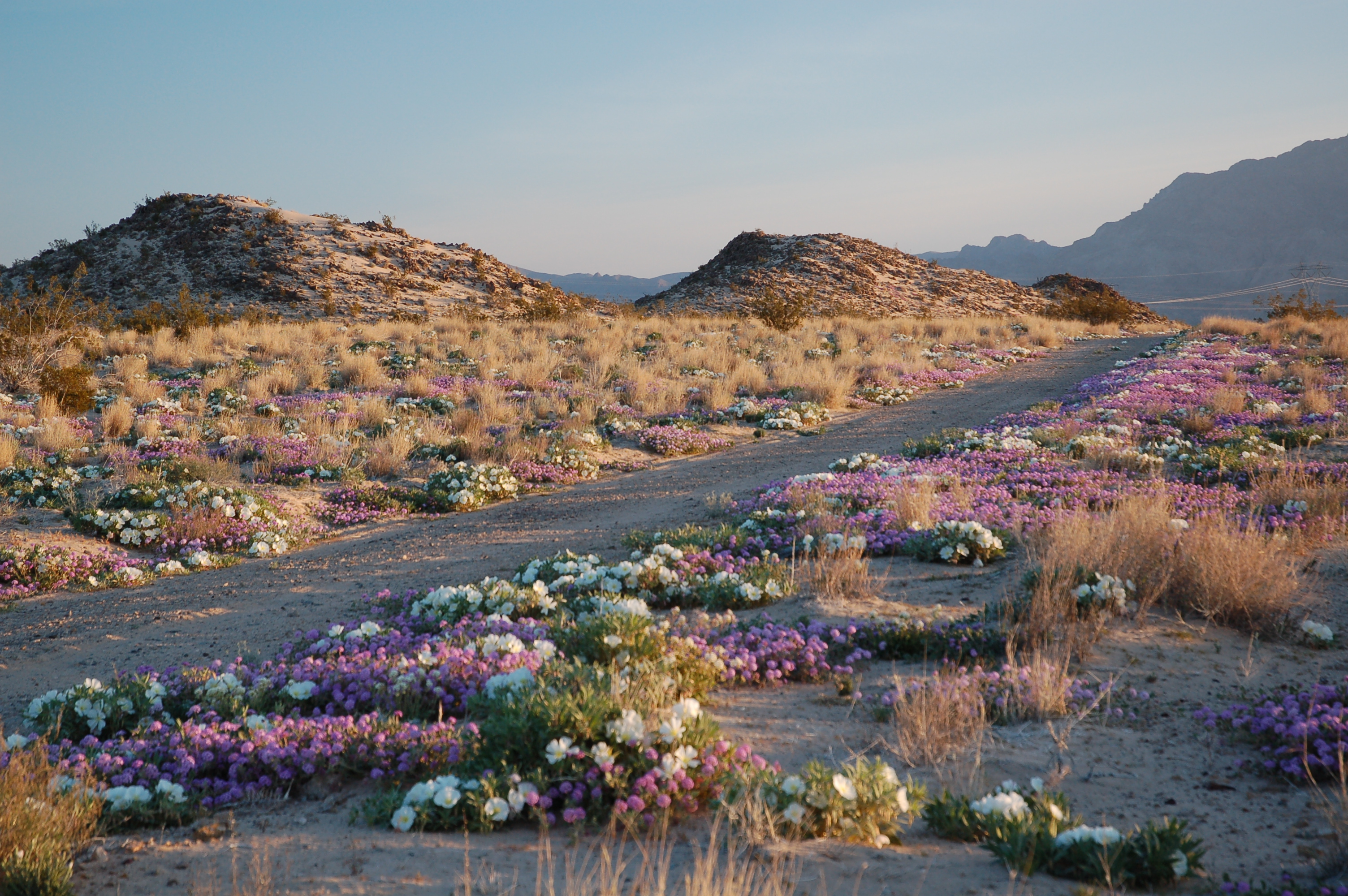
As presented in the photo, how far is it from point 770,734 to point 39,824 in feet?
9.94

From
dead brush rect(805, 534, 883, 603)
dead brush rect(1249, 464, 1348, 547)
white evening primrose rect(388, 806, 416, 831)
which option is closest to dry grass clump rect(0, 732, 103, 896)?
white evening primrose rect(388, 806, 416, 831)

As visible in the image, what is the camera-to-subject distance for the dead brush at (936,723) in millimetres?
3605

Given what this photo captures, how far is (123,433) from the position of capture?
39.4ft

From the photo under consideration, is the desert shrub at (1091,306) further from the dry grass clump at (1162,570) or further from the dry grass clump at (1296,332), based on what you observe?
the dry grass clump at (1162,570)

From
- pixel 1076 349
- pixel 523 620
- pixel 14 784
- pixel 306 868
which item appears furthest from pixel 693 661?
pixel 1076 349

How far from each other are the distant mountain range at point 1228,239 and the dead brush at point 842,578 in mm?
144860

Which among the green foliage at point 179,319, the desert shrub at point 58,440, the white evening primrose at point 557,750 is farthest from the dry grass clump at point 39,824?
the green foliage at point 179,319

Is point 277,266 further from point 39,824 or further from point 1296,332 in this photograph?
point 1296,332

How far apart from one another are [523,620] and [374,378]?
13141 mm

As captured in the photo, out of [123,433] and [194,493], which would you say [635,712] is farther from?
[123,433]

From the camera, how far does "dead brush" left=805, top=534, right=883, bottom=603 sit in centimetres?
577

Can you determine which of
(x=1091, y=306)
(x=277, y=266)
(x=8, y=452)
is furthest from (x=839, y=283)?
(x=8, y=452)

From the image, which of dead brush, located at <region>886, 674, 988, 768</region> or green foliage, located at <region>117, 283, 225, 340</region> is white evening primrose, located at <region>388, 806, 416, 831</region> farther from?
green foliage, located at <region>117, 283, 225, 340</region>

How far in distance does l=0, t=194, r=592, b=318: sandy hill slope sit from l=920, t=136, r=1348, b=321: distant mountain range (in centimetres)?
11476
